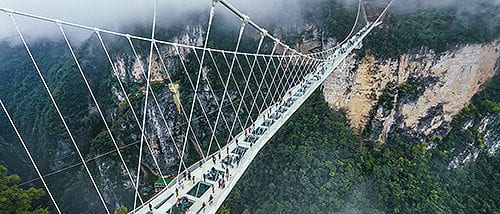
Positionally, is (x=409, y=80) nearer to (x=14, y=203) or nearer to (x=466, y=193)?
(x=466, y=193)

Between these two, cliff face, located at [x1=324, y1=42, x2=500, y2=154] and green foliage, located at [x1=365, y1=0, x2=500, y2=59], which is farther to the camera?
cliff face, located at [x1=324, y1=42, x2=500, y2=154]

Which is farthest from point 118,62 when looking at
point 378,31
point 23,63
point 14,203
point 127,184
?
point 378,31

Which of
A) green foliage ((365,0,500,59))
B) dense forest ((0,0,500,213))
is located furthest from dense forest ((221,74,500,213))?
green foliage ((365,0,500,59))

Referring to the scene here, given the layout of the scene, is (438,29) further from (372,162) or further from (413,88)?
(372,162)

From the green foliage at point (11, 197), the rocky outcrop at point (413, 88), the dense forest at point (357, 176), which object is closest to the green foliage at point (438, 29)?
the rocky outcrop at point (413, 88)

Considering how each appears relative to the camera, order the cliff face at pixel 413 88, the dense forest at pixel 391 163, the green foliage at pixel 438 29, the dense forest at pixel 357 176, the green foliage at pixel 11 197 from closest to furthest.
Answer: the green foliage at pixel 11 197
the dense forest at pixel 357 176
the dense forest at pixel 391 163
the green foliage at pixel 438 29
the cliff face at pixel 413 88

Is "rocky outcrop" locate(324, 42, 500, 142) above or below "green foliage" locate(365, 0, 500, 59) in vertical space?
below

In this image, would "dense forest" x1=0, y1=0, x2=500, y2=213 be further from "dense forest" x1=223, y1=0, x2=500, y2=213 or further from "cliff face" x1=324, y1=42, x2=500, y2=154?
"cliff face" x1=324, y1=42, x2=500, y2=154

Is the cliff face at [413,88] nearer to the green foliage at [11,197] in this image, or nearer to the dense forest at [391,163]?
the dense forest at [391,163]
